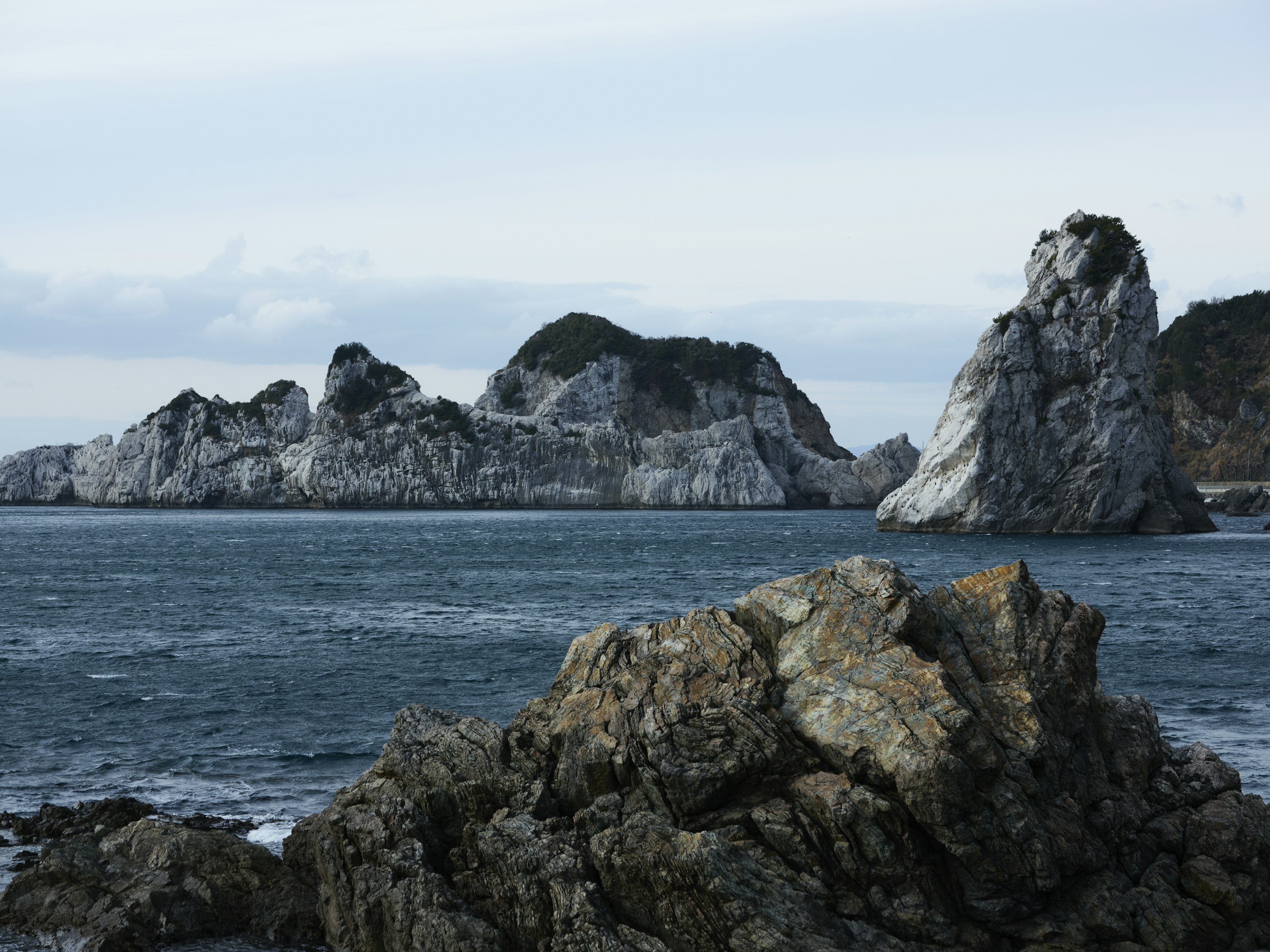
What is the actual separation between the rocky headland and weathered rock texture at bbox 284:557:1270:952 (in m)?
0.04

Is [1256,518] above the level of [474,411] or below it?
below

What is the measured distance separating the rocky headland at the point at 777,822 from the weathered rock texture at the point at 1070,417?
78.8 metres

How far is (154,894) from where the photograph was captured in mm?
14180

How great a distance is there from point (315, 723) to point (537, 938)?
1395 centimetres

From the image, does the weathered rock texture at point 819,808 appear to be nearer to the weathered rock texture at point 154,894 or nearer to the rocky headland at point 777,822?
the rocky headland at point 777,822

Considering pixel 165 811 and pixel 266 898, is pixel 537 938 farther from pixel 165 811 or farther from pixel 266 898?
pixel 165 811

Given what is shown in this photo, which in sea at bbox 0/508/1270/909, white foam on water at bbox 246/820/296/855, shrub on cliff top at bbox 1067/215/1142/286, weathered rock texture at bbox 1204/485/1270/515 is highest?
shrub on cliff top at bbox 1067/215/1142/286

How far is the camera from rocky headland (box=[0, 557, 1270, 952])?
12.8 metres

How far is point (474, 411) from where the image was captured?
184 metres

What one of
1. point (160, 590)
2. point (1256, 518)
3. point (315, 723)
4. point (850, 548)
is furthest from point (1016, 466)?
point (315, 723)

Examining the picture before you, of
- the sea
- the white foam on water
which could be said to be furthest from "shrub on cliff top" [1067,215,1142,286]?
the white foam on water

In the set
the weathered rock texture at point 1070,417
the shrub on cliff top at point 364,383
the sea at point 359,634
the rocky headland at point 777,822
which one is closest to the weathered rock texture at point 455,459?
the shrub on cliff top at point 364,383

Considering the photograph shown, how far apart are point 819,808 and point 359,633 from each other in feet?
95.6

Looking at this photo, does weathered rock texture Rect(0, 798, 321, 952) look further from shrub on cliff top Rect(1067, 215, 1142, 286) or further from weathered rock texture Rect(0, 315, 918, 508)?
weathered rock texture Rect(0, 315, 918, 508)
